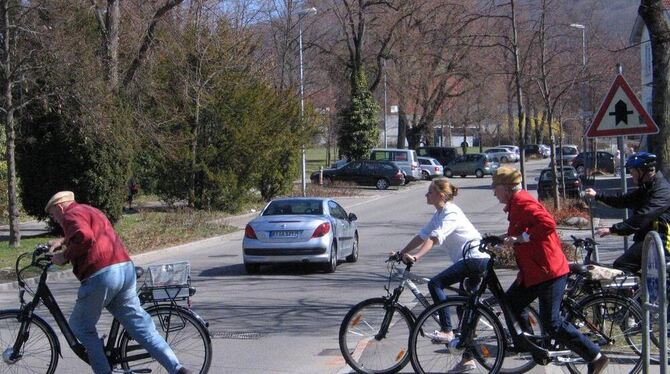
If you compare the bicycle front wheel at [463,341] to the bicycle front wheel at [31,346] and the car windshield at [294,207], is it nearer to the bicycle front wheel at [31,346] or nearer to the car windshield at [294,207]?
the bicycle front wheel at [31,346]

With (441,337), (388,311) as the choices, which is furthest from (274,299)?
(441,337)

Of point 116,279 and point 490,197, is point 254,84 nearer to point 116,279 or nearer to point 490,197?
point 490,197

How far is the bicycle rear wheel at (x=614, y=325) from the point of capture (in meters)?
7.07

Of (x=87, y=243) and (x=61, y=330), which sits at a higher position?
(x=87, y=243)

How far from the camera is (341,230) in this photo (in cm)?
1652

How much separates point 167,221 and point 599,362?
64.2ft

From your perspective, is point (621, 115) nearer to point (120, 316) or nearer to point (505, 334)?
point (505, 334)

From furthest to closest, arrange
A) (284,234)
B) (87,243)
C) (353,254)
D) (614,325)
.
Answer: (353,254) → (284,234) → (614,325) → (87,243)

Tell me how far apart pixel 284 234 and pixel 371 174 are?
3253 centimetres

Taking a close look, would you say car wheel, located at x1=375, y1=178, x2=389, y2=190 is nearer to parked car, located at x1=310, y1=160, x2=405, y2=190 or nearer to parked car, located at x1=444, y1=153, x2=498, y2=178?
parked car, located at x1=310, y1=160, x2=405, y2=190

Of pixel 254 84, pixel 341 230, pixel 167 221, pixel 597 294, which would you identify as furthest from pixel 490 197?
pixel 597 294

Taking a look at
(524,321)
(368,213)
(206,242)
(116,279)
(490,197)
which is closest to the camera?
(116,279)

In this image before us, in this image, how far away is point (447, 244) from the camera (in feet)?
25.3

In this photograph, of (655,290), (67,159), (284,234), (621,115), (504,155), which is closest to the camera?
(655,290)
